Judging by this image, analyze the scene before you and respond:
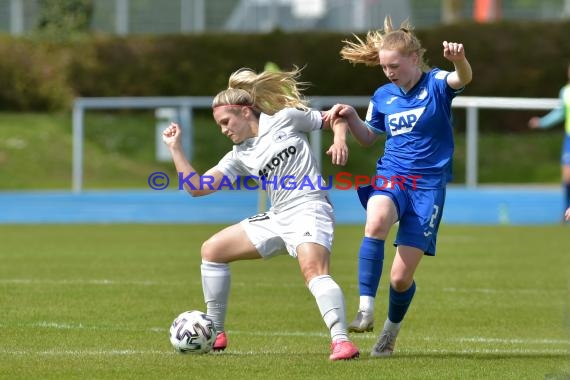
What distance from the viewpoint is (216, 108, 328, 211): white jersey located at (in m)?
8.01

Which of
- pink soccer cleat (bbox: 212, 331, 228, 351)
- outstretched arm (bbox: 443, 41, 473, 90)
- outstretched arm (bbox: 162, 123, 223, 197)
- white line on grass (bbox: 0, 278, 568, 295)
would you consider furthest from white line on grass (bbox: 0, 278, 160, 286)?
outstretched arm (bbox: 443, 41, 473, 90)

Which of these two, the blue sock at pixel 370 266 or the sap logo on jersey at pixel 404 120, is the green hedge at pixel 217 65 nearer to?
the sap logo on jersey at pixel 404 120

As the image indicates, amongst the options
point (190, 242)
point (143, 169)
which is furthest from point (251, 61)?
point (190, 242)

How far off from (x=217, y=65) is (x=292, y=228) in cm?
2667

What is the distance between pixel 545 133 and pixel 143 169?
10.4 m

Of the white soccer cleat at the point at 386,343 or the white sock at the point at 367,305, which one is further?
the white soccer cleat at the point at 386,343

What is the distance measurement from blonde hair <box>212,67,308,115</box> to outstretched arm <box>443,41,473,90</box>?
908 millimetres

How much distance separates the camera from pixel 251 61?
34125 mm

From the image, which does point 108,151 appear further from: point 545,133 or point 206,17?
point 545,133

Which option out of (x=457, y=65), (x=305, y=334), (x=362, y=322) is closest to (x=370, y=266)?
(x=362, y=322)

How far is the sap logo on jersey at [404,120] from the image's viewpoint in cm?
837

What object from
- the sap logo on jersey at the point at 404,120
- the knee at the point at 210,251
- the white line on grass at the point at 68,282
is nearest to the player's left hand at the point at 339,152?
the sap logo on jersey at the point at 404,120

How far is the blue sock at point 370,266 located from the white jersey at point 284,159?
0.41 metres

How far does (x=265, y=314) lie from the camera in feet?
34.6
